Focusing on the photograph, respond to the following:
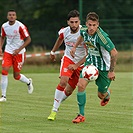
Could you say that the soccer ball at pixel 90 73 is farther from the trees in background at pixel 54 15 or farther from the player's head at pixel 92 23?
the trees in background at pixel 54 15

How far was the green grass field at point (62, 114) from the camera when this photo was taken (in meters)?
9.16

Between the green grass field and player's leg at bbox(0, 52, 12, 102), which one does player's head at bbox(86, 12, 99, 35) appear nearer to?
the green grass field

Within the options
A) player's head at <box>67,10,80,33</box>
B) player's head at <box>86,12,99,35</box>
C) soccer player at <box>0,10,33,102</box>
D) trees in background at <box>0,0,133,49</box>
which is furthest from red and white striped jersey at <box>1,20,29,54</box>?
trees in background at <box>0,0,133,49</box>

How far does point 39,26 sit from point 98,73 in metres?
27.0

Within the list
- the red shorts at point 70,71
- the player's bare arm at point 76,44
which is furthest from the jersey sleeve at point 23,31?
the player's bare arm at point 76,44

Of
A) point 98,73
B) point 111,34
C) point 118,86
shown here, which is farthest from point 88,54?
point 111,34

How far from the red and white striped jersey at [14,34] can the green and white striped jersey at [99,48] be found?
4399 mm

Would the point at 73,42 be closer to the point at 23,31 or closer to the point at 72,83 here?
the point at 72,83

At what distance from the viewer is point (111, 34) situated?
102 feet

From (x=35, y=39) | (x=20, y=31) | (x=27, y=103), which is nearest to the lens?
(x=27, y=103)

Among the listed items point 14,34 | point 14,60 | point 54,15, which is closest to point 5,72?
point 14,60

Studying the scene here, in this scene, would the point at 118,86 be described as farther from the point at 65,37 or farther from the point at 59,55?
the point at 59,55

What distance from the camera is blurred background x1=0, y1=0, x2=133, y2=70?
3117 cm

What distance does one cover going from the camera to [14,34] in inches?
577
